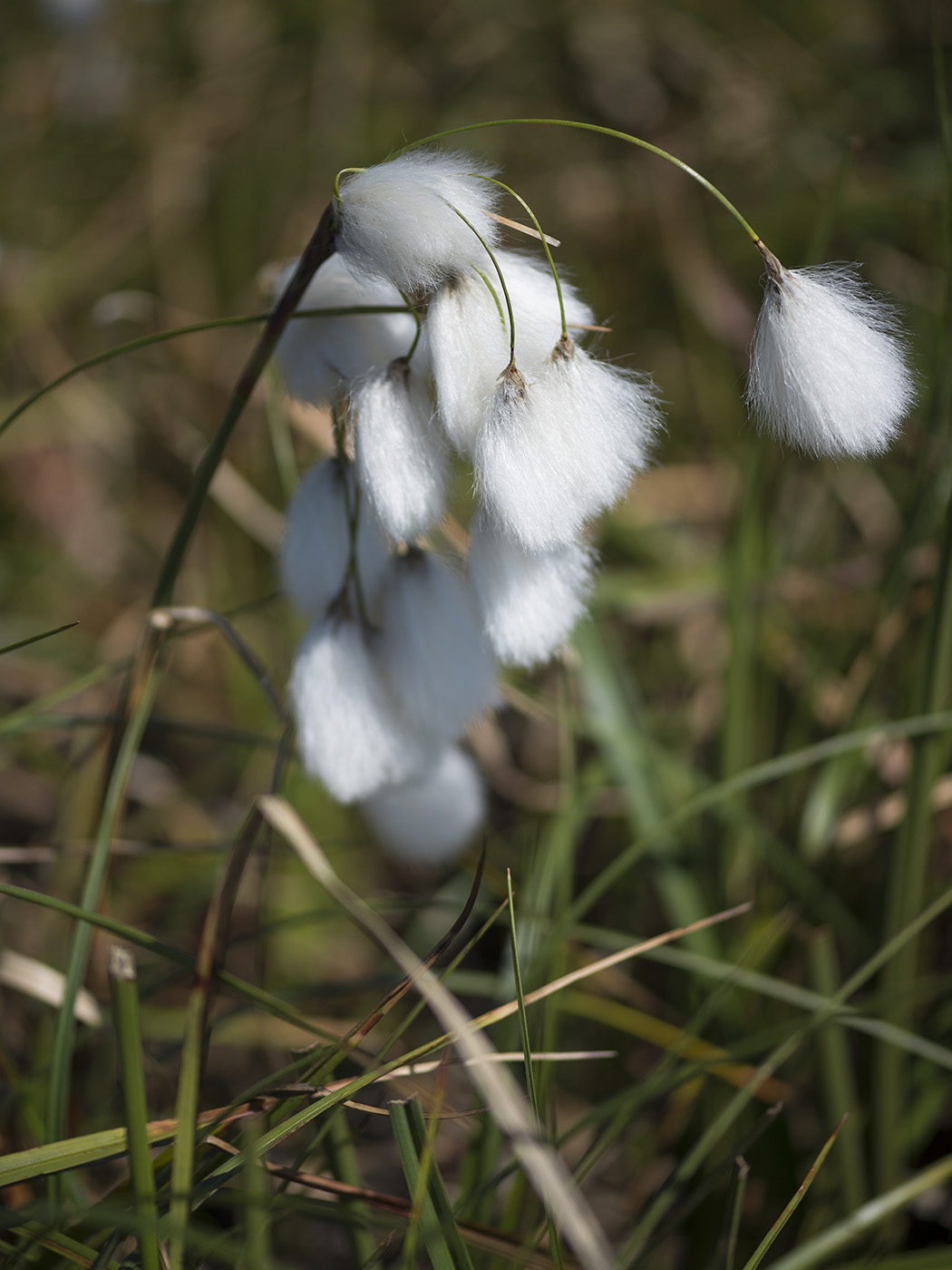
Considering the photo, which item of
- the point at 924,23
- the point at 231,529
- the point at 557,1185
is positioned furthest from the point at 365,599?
the point at 924,23

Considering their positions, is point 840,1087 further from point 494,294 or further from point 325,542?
point 494,294

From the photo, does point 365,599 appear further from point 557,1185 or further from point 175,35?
point 175,35

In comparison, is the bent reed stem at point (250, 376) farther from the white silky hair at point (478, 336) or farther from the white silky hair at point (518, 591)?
the white silky hair at point (518, 591)

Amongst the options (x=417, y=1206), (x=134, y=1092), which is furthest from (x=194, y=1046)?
(x=417, y=1206)

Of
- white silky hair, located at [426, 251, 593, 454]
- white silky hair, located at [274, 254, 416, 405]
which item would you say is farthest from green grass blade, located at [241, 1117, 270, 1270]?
white silky hair, located at [274, 254, 416, 405]

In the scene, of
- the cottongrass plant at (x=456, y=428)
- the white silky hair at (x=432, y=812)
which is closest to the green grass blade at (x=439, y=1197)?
the cottongrass plant at (x=456, y=428)

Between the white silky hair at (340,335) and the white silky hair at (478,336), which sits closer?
the white silky hair at (478,336)

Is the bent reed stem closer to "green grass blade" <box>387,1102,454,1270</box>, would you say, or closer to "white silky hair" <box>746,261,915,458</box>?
"white silky hair" <box>746,261,915,458</box>
